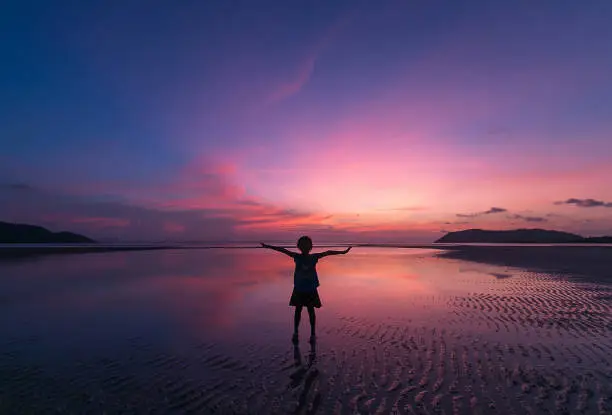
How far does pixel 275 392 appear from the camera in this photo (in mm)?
7168

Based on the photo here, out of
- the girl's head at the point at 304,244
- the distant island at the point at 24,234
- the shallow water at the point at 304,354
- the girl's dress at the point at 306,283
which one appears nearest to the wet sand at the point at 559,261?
the shallow water at the point at 304,354

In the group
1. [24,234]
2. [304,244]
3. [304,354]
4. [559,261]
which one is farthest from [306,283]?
[24,234]

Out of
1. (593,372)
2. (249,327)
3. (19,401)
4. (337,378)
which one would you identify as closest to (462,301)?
(593,372)

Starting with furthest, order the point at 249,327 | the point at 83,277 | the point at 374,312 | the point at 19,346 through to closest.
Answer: the point at 83,277, the point at 374,312, the point at 249,327, the point at 19,346

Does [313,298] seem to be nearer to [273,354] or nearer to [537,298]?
[273,354]

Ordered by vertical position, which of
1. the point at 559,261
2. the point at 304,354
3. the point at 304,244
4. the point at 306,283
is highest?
the point at 304,244

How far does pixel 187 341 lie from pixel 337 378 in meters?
5.17

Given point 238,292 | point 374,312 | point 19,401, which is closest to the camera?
point 19,401

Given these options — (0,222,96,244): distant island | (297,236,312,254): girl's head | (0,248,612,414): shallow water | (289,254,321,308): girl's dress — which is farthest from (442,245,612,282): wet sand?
(0,222,96,244): distant island

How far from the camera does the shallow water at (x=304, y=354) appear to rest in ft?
22.4

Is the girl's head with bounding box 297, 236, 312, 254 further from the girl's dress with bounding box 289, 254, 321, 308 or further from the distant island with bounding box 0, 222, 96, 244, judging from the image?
the distant island with bounding box 0, 222, 96, 244

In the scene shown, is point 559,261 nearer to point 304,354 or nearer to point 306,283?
point 306,283

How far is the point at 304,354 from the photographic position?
9.63 metres

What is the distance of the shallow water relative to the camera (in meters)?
6.82
